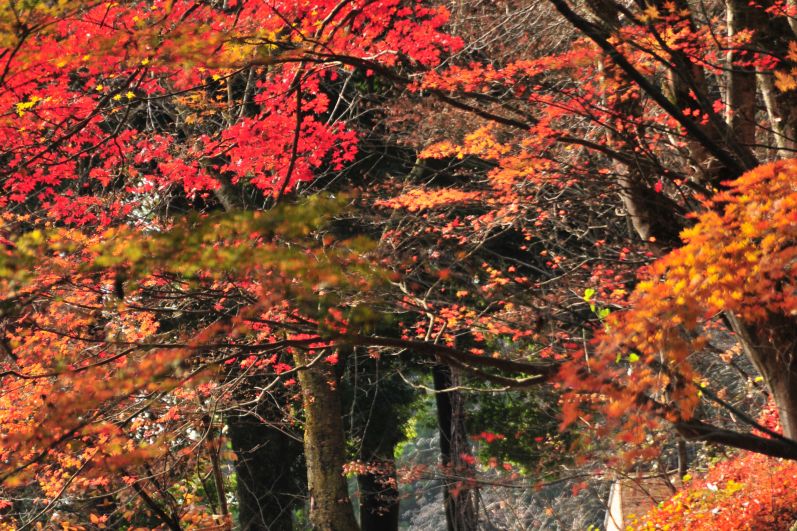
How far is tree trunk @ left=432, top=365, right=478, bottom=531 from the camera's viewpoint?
15352 millimetres

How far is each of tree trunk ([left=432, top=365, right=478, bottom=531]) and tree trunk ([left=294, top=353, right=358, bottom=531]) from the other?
1.82 m

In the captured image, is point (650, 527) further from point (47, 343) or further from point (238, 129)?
point (47, 343)

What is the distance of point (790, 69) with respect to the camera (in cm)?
738

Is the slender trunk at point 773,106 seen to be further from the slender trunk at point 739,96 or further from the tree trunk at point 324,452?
the tree trunk at point 324,452

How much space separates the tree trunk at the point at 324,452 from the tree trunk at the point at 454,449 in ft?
5.98

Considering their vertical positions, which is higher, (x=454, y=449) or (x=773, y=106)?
(x=773, y=106)

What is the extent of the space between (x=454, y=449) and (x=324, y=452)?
157 inches

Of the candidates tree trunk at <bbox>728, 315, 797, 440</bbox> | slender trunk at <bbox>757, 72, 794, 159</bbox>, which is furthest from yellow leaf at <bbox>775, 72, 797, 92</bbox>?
tree trunk at <bbox>728, 315, 797, 440</bbox>

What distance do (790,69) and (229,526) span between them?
25.1 feet

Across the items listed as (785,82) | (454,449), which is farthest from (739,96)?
(454,449)

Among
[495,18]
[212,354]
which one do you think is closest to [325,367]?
[212,354]

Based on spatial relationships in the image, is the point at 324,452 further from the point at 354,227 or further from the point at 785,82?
the point at 785,82

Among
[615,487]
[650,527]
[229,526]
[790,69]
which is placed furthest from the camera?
[615,487]

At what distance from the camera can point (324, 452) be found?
41.9 ft
